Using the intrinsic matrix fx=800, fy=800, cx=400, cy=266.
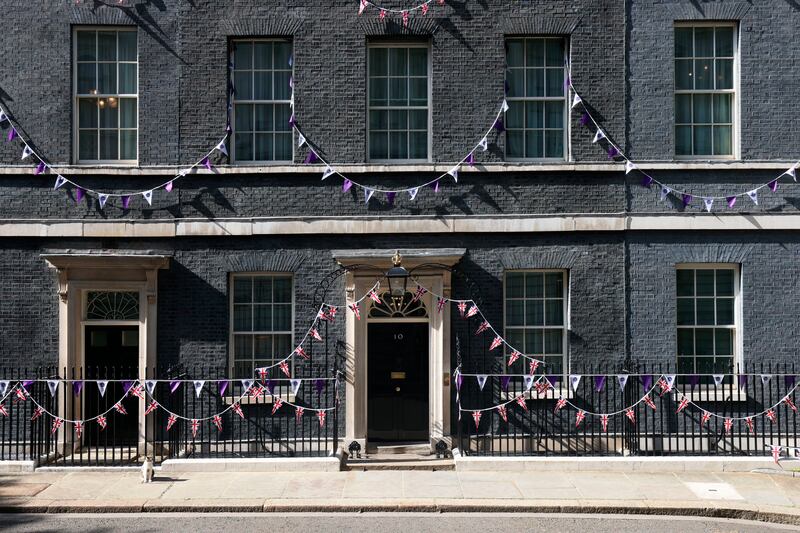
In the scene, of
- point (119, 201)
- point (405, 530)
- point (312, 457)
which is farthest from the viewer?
point (119, 201)

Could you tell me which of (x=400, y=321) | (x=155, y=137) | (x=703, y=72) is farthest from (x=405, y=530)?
(x=703, y=72)

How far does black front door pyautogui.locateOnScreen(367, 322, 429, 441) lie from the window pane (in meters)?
6.36

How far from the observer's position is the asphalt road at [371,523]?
966 centimetres

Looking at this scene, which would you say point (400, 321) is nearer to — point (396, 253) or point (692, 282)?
point (396, 253)

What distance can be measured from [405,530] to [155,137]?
7814 mm

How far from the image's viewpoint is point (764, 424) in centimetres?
1286

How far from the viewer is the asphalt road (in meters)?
9.66

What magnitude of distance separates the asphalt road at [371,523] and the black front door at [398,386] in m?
3.17

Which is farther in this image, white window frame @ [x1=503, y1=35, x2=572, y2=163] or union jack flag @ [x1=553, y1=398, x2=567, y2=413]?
white window frame @ [x1=503, y1=35, x2=572, y2=163]

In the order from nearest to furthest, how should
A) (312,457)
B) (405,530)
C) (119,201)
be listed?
(405,530) < (312,457) < (119,201)

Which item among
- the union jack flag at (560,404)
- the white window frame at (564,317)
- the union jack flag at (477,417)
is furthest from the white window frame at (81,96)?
the union jack flag at (560,404)

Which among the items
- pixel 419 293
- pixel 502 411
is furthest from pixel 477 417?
pixel 419 293

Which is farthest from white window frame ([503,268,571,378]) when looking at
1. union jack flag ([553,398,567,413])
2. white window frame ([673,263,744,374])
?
white window frame ([673,263,744,374])

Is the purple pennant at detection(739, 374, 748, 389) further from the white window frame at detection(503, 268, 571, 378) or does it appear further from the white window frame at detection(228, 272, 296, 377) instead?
the white window frame at detection(228, 272, 296, 377)
